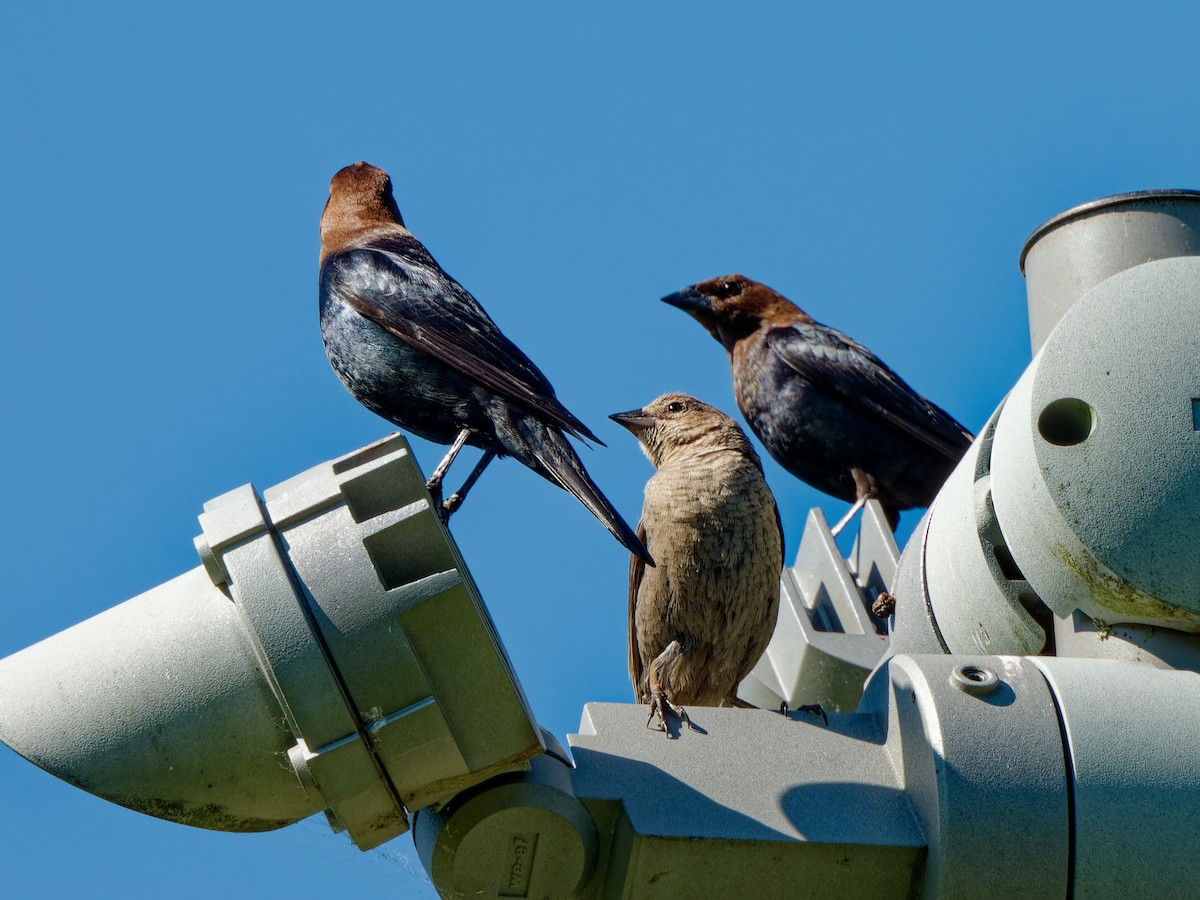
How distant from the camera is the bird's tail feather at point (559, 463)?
5359 millimetres

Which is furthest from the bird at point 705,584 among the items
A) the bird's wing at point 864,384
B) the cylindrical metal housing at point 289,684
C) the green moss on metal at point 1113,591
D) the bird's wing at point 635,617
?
the cylindrical metal housing at point 289,684

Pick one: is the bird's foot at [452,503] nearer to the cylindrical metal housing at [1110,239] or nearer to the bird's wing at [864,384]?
the cylindrical metal housing at [1110,239]

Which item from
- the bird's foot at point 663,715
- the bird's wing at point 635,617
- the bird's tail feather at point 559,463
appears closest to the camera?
the bird's foot at point 663,715

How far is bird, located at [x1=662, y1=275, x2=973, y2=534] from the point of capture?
334 inches

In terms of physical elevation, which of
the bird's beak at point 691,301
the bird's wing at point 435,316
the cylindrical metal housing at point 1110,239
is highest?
the bird's wing at point 435,316

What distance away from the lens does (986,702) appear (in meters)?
3.19

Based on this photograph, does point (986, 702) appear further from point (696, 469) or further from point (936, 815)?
point (696, 469)

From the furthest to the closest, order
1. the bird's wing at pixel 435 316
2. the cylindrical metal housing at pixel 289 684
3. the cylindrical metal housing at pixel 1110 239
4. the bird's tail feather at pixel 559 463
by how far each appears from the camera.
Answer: the bird's wing at pixel 435 316, the bird's tail feather at pixel 559 463, the cylindrical metal housing at pixel 1110 239, the cylindrical metal housing at pixel 289 684

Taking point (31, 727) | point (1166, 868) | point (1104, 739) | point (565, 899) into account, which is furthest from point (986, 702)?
point (31, 727)

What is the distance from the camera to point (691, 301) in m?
9.80

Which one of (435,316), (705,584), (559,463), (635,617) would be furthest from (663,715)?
(435,316)

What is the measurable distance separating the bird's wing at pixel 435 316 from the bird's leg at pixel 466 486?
341mm

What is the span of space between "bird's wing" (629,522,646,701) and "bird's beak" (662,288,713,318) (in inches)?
132

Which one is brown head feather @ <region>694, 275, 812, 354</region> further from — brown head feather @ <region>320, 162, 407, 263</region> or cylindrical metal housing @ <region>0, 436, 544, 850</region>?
cylindrical metal housing @ <region>0, 436, 544, 850</region>
